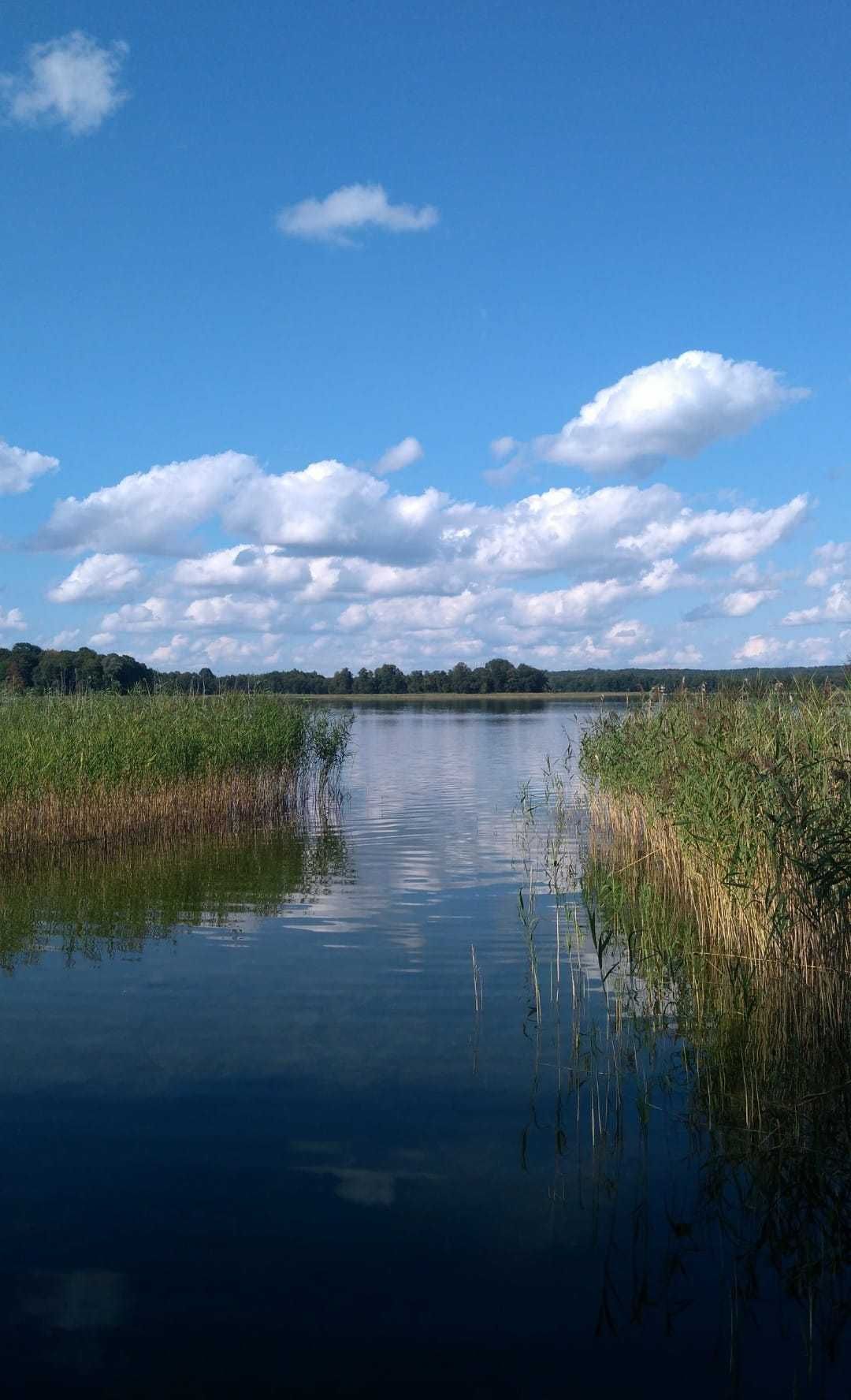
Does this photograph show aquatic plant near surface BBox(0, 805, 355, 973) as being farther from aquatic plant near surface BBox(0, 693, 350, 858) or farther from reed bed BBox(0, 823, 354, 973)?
aquatic plant near surface BBox(0, 693, 350, 858)

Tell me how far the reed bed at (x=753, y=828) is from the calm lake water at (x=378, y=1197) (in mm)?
1615

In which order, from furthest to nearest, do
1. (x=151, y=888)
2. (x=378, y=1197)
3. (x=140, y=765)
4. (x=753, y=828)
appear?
(x=140, y=765), (x=151, y=888), (x=753, y=828), (x=378, y=1197)

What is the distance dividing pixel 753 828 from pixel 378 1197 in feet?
17.8

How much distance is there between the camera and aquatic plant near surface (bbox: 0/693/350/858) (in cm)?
1752

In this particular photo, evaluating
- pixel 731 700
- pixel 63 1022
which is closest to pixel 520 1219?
pixel 63 1022

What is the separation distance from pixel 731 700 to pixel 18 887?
982cm

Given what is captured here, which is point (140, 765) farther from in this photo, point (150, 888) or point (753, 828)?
point (753, 828)

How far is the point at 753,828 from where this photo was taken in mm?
9891

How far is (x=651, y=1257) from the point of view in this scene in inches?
201

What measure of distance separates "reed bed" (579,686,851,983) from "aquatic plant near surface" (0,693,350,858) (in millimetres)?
7898

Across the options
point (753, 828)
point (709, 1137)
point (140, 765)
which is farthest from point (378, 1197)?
point (140, 765)

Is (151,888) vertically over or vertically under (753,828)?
under

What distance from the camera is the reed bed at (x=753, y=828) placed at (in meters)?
8.55

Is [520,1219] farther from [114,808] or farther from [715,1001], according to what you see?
[114,808]
